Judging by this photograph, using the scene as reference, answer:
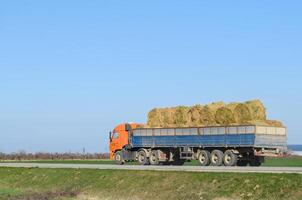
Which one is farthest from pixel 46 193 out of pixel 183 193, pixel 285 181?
pixel 285 181

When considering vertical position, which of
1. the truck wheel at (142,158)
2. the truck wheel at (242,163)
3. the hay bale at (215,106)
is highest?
the hay bale at (215,106)

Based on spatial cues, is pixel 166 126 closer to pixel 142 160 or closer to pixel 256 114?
pixel 142 160

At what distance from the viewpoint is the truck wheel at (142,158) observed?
→ 42.4 metres

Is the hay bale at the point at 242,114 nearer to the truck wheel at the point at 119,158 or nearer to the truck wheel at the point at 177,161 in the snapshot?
the truck wheel at the point at 177,161

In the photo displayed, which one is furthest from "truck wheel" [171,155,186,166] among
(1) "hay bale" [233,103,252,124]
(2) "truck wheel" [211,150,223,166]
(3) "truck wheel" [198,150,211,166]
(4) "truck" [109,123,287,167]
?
(1) "hay bale" [233,103,252,124]

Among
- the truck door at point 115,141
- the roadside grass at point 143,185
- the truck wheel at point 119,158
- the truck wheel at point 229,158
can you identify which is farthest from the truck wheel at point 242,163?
the truck door at point 115,141

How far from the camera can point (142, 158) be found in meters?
42.8

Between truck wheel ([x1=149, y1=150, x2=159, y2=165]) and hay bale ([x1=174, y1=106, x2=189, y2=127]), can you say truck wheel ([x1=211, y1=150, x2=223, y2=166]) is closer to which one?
hay bale ([x1=174, y1=106, x2=189, y2=127])

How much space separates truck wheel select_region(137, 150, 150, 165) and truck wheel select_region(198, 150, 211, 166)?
5.02 metres

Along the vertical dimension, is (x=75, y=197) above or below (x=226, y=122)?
below

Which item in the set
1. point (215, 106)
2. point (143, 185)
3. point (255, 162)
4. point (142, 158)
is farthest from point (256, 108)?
point (143, 185)

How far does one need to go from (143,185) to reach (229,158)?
10107 mm

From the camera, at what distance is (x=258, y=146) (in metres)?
35.8

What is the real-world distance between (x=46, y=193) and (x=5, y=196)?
1916mm
